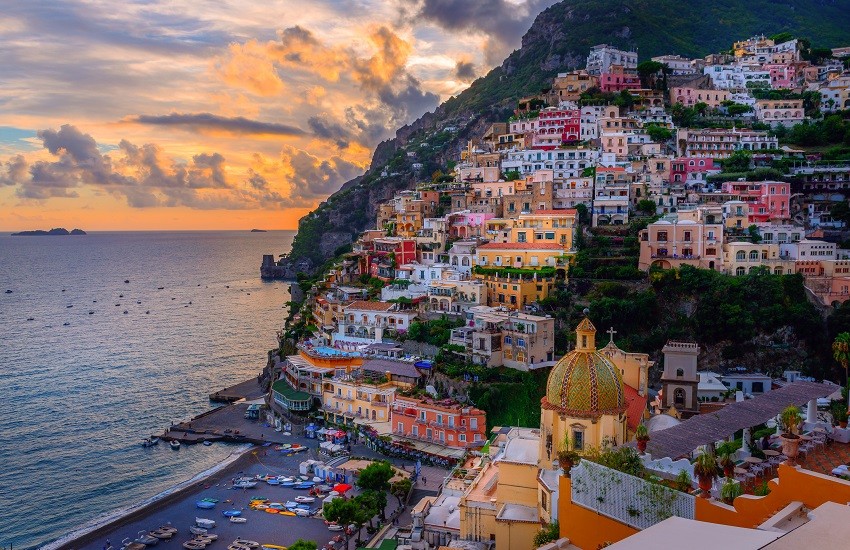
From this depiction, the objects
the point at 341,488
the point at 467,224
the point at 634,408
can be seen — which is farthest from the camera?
the point at 467,224

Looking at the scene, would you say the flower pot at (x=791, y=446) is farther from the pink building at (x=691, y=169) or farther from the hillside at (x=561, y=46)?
the hillside at (x=561, y=46)

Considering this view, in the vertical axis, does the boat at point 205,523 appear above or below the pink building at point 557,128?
below

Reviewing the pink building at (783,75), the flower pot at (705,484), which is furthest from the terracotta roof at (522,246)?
the pink building at (783,75)

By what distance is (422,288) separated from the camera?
7000 cm

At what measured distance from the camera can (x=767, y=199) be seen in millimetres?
69250

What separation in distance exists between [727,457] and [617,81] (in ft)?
294

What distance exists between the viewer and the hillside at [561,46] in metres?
136

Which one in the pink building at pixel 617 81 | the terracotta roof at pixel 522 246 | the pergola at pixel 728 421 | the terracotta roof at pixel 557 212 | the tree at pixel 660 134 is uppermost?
the pink building at pixel 617 81

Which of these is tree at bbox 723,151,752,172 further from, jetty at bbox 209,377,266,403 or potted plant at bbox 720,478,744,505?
potted plant at bbox 720,478,744,505

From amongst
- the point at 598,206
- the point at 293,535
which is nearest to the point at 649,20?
the point at 598,206

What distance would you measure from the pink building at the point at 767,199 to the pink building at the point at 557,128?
2346cm

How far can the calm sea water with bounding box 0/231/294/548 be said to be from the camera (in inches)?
1940

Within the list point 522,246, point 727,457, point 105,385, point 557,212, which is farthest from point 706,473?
point 105,385

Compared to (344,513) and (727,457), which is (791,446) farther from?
(344,513)
